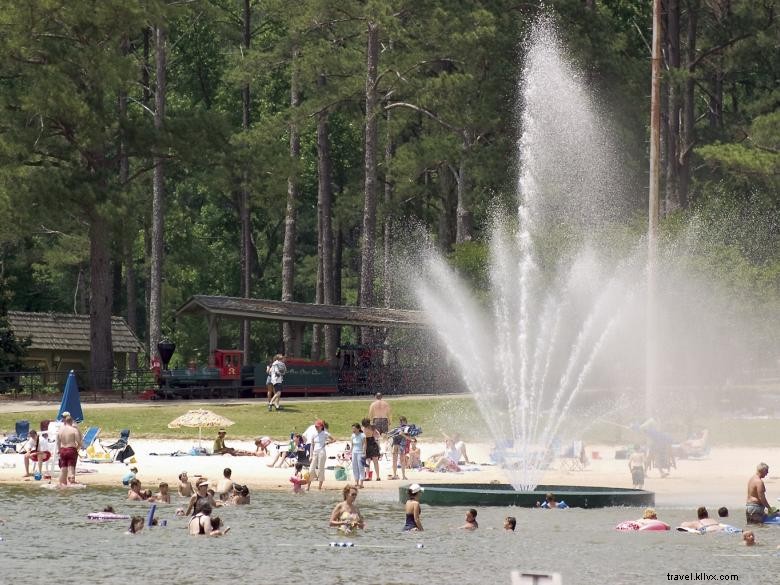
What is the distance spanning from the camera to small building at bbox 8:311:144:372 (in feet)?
234

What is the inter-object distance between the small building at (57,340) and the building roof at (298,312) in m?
9.97

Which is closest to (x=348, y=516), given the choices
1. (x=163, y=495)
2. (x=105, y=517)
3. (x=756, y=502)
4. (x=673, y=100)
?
(x=105, y=517)

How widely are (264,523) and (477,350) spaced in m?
29.4

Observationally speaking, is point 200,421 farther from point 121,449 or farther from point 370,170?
point 370,170

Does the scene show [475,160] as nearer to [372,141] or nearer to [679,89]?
[372,141]

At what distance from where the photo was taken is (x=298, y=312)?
64.3 metres

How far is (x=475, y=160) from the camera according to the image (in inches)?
2852

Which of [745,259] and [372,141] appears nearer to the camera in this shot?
[745,259]

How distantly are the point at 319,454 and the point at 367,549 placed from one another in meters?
8.71

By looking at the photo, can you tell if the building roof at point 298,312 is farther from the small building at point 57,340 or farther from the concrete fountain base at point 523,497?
the concrete fountain base at point 523,497

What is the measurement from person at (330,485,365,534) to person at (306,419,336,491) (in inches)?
244

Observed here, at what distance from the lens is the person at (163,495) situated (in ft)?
125

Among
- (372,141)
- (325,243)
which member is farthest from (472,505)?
(325,243)

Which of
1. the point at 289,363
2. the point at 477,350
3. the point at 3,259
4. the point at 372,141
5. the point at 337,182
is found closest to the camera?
the point at 289,363
